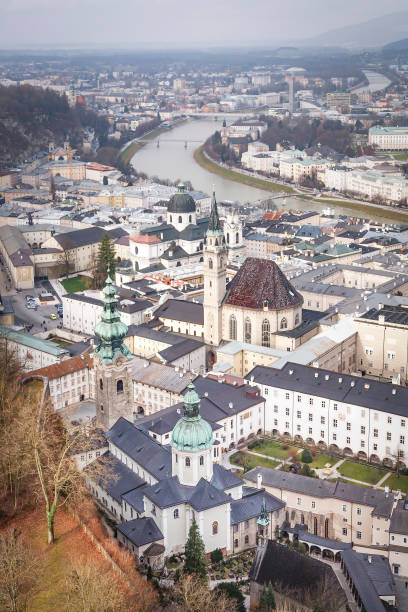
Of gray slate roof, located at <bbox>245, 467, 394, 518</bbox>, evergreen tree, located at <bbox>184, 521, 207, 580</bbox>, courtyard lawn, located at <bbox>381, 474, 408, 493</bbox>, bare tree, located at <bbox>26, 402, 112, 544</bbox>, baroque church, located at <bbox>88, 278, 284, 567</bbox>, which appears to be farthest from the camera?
courtyard lawn, located at <bbox>381, 474, 408, 493</bbox>

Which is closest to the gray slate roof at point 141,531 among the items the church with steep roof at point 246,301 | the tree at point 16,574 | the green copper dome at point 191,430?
the green copper dome at point 191,430

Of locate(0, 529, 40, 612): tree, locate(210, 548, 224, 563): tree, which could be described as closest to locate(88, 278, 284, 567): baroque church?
locate(210, 548, 224, 563): tree

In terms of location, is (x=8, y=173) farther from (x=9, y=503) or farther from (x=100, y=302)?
(x=9, y=503)

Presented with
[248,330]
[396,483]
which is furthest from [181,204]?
[396,483]

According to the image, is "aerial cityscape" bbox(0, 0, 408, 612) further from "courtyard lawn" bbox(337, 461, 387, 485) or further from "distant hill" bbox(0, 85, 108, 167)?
"distant hill" bbox(0, 85, 108, 167)

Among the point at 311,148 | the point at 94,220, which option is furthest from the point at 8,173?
the point at 311,148

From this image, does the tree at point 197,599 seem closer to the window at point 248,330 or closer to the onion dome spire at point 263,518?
the onion dome spire at point 263,518
